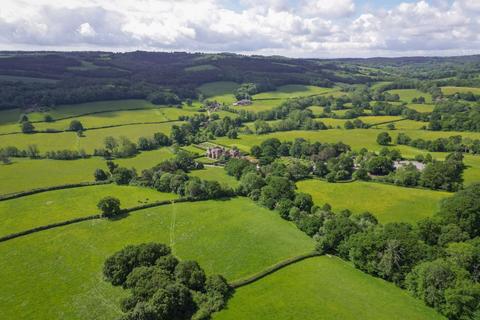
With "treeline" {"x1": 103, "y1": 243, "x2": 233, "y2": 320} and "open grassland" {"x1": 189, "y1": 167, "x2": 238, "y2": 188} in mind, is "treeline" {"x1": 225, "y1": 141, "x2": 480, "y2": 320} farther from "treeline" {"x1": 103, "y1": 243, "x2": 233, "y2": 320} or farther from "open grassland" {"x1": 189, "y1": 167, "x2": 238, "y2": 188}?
"treeline" {"x1": 103, "y1": 243, "x2": 233, "y2": 320}

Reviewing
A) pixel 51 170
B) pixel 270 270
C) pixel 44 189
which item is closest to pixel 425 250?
pixel 270 270

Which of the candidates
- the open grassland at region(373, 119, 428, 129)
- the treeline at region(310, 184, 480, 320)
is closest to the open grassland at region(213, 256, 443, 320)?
the treeline at region(310, 184, 480, 320)

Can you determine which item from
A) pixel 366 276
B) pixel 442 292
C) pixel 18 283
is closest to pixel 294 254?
pixel 366 276

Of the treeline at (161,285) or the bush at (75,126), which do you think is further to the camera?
the bush at (75,126)

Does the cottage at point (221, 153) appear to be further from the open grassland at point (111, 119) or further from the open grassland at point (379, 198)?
the open grassland at point (111, 119)

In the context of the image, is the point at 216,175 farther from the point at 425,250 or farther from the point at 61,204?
the point at 425,250

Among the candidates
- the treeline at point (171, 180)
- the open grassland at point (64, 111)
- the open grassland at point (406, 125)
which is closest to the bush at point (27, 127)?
the open grassland at point (64, 111)

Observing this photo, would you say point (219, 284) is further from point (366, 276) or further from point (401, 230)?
point (401, 230)
